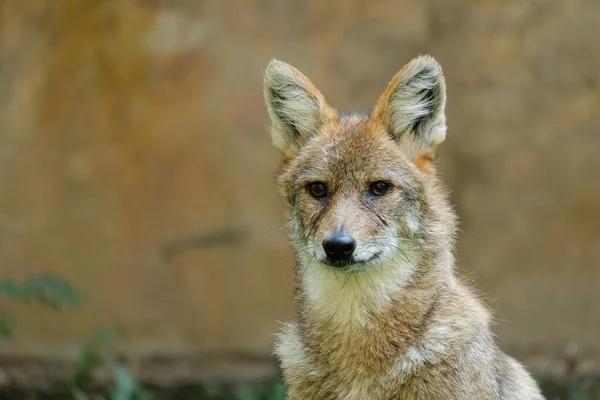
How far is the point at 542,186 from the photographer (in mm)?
9805

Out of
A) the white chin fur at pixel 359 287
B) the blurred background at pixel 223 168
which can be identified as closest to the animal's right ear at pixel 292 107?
the white chin fur at pixel 359 287

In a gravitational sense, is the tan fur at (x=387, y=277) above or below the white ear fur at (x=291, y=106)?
below

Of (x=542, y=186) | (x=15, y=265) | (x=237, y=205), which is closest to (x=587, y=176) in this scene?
(x=542, y=186)

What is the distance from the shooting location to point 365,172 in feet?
19.5

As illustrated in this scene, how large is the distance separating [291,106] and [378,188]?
90 centimetres

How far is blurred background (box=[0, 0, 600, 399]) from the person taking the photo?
9.76 metres

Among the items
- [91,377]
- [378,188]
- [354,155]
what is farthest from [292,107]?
[91,377]

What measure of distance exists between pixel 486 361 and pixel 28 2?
6.12 m

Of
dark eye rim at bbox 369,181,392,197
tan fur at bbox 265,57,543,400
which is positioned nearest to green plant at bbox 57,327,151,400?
tan fur at bbox 265,57,543,400

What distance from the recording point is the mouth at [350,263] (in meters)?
5.68

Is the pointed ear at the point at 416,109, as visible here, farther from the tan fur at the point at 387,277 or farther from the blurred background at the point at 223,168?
the blurred background at the point at 223,168

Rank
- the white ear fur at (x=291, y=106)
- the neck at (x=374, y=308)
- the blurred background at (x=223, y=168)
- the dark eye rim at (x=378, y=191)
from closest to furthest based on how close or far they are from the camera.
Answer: the neck at (x=374, y=308), the dark eye rim at (x=378, y=191), the white ear fur at (x=291, y=106), the blurred background at (x=223, y=168)

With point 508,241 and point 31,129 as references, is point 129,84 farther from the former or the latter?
point 508,241

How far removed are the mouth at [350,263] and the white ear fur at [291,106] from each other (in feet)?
3.40
